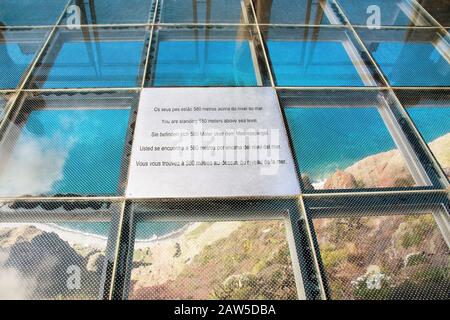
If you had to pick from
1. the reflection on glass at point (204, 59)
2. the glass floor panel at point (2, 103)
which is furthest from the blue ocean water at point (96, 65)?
the glass floor panel at point (2, 103)

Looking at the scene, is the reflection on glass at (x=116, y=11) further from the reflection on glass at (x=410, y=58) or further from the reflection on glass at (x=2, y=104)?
the reflection on glass at (x=410, y=58)

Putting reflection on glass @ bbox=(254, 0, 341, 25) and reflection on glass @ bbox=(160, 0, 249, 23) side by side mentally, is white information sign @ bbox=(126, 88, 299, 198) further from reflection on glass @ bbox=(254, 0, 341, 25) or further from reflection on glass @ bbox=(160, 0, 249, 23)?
reflection on glass @ bbox=(254, 0, 341, 25)

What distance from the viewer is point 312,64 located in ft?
18.5

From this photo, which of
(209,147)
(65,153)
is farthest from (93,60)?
(209,147)

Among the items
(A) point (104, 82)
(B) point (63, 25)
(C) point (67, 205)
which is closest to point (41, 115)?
(A) point (104, 82)

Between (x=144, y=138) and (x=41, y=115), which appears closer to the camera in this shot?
(x=144, y=138)

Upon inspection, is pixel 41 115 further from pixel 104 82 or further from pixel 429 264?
pixel 429 264

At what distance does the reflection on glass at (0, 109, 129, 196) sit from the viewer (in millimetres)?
3762

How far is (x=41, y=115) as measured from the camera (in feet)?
14.9

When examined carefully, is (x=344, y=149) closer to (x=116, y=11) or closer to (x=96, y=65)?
(x=96, y=65)

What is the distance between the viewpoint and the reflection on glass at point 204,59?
5078 mm

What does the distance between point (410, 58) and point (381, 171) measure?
2835 mm

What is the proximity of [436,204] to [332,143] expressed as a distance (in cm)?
136

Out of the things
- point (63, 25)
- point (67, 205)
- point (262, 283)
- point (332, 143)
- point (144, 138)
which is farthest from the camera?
point (63, 25)
